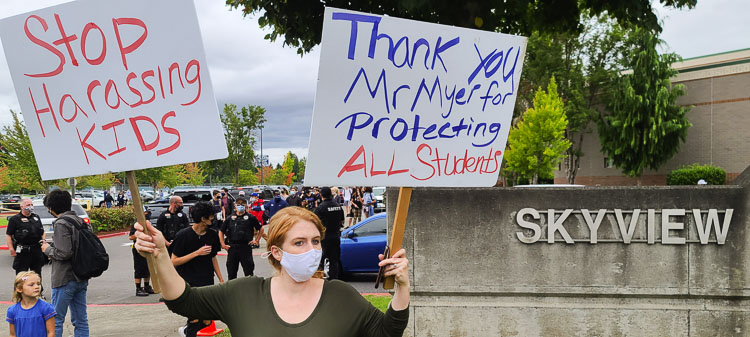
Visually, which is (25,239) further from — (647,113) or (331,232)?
(647,113)

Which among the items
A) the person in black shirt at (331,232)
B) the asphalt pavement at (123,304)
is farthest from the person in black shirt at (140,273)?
the person in black shirt at (331,232)

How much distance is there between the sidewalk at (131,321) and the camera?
698 cm

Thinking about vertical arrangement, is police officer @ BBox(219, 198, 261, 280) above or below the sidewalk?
above

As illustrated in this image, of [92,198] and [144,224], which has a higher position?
[144,224]

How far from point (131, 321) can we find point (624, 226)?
6.38 m

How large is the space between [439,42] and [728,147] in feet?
142

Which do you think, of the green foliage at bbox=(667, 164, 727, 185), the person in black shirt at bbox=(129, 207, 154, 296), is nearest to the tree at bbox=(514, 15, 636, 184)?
the green foliage at bbox=(667, 164, 727, 185)

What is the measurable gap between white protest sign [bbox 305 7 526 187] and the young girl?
336cm

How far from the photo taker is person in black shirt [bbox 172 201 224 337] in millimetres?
6313

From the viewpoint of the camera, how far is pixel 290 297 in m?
2.22

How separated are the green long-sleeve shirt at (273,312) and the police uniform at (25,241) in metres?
7.15

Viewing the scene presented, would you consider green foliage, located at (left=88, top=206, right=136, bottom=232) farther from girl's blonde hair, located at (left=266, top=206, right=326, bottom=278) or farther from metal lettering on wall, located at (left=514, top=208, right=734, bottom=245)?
girl's blonde hair, located at (left=266, top=206, right=326, bottom=278)

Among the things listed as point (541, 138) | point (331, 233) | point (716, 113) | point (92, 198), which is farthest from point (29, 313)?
point (716, 113)

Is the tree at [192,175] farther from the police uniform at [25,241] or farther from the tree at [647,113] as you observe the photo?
the police uniform at [25,241]
